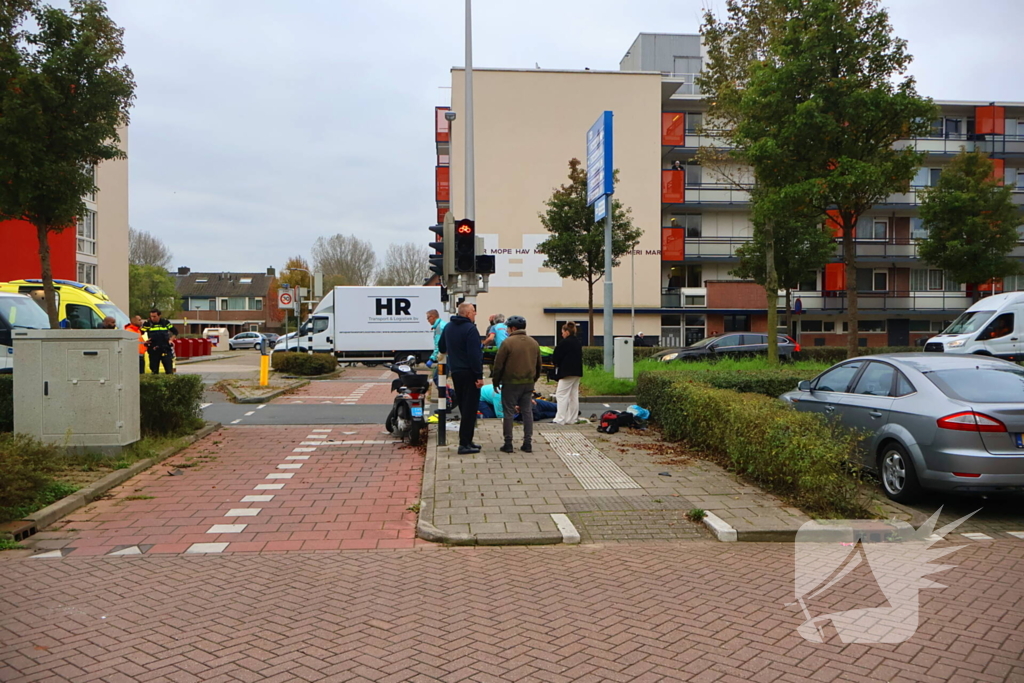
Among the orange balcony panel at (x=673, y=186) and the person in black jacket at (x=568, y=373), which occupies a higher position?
the orange balcony panel at (x=673, y=186)

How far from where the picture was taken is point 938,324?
45.5 meters

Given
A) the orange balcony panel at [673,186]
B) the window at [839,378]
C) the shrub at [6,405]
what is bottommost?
the shrub at [6,405]

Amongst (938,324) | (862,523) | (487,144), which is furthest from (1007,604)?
(938,324)

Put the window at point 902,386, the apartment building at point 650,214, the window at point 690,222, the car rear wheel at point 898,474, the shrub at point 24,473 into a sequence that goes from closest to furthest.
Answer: the shrub at point 24,473 < the car rear wheel at point 898,474 < the window at point 902,386 < the apartment building at point 650,214 < the window at point 690,222

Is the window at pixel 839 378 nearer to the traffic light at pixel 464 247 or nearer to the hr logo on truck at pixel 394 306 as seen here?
the traffic light at pixel 464 247

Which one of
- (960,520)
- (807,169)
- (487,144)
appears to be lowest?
(960,520)

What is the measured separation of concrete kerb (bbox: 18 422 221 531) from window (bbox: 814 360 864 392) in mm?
7924

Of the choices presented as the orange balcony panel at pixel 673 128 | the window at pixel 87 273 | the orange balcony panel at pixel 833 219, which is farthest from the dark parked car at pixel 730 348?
the window at pixel 87 273

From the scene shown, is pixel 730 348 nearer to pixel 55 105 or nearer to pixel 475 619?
pixel 55 105

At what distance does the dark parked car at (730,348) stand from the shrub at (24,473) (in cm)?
1854

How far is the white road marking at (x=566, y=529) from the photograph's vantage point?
6.23m

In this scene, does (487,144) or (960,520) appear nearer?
(960,520)

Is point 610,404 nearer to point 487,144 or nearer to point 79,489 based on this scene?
point 79,489

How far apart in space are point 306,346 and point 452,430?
23.6 meters
